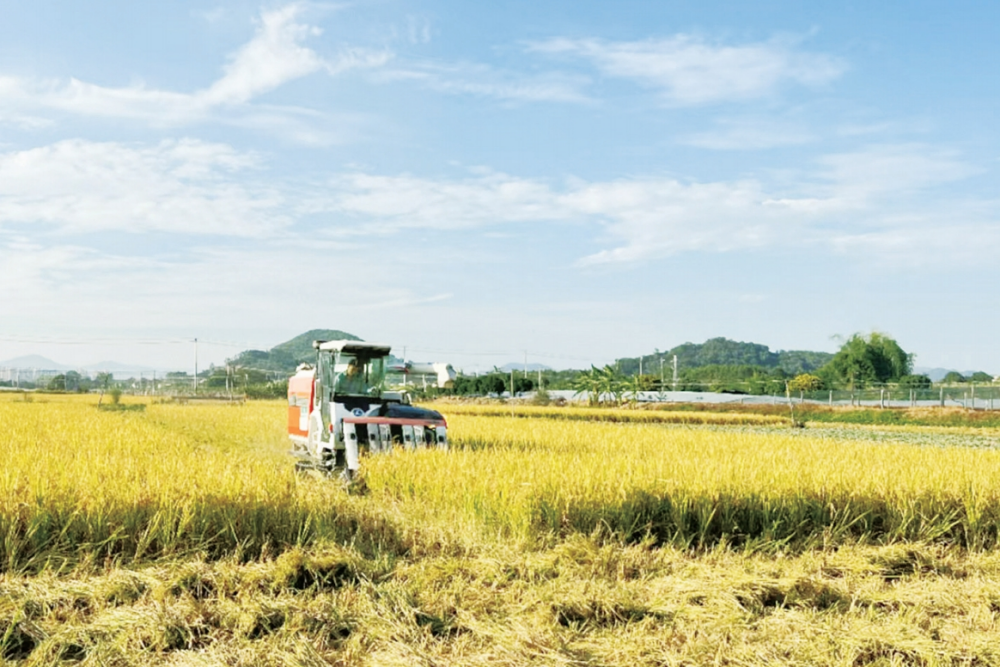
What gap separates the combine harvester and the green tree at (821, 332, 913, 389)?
67946 millimetres

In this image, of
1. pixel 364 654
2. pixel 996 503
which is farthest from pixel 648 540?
pixel 996 503

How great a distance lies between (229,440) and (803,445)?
9.74m

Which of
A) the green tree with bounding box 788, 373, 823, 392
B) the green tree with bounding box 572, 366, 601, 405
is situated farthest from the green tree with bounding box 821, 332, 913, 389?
the green tree with bounding box 572, 366, 601, 405

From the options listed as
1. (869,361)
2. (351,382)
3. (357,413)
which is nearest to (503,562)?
(357,413)

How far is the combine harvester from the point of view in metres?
10.5

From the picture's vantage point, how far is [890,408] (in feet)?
120

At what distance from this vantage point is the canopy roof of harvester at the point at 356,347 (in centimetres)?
1080

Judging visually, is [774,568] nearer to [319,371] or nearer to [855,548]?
[855,548]

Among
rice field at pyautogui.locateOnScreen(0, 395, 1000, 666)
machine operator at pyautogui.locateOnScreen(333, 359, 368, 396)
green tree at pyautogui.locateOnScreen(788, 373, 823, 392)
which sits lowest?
rice field at pyautogui.locateOnScreen(0, 395, 1000, 666)

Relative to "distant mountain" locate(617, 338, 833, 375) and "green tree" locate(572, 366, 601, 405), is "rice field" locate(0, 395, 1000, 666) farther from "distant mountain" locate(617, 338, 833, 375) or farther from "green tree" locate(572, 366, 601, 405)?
"distant mountain" locate(617, 338, 833, 375)

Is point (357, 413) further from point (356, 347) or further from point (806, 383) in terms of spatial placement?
point (806, 383)

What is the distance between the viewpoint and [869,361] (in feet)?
248

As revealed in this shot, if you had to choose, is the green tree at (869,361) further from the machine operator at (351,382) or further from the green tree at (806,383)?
the machine operator at (351,382)

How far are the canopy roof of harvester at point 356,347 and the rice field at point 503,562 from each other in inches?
82.0
